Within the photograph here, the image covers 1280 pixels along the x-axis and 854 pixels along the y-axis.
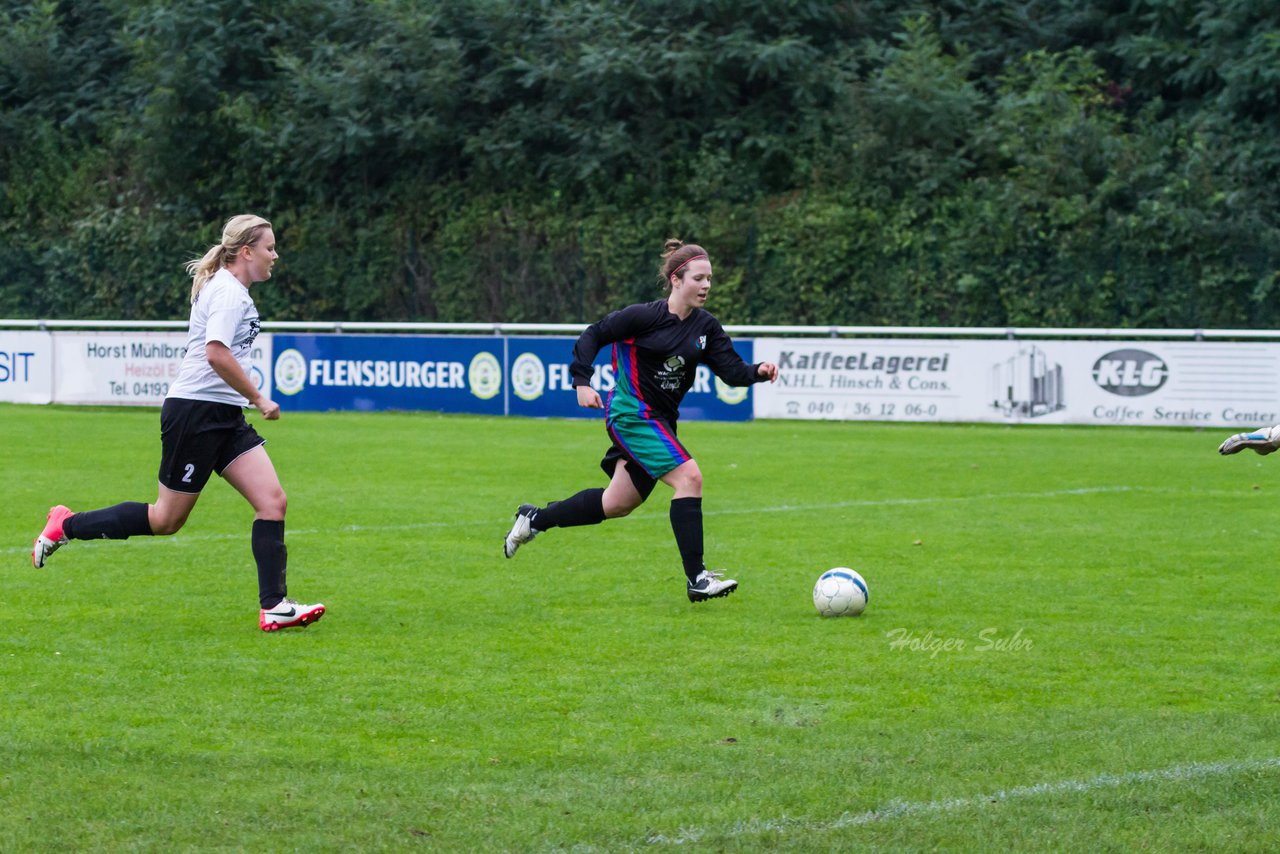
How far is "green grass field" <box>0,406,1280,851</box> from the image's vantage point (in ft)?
15.8

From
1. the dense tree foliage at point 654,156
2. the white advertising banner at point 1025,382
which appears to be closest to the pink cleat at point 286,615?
the white advertising banner at point 1025,382

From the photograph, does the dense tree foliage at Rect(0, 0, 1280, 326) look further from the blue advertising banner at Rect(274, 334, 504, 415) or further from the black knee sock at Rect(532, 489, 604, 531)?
the black knee sock at Rect(532, 489, 604, 531)

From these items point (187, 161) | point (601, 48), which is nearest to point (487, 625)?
point (601, 48)

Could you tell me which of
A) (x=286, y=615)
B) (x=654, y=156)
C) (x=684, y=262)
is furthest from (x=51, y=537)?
(x=654, y=156)

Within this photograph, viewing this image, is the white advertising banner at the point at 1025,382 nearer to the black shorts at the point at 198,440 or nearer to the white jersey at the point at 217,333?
the black shorts at the point at 198,440

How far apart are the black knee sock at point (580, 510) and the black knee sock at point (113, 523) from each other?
7.10 feet

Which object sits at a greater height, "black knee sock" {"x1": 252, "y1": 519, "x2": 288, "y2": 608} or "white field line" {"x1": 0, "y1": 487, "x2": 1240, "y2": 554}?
"black knee sock" {"x1": 252, "y1": 519, "x2": 288, "y2": 608}

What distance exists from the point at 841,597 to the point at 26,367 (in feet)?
67.3

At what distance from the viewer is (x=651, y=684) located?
6.68 metres

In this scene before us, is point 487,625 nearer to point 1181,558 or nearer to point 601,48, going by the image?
point 1181,558

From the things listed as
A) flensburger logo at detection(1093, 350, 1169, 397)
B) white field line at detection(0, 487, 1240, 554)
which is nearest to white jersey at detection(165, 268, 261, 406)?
white field line at detection(0, 487, 1240, 554)

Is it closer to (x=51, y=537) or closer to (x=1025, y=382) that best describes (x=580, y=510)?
(x=51, y=537)

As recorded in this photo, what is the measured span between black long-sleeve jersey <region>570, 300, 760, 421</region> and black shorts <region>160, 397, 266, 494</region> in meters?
1.80

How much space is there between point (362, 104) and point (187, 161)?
465cm
